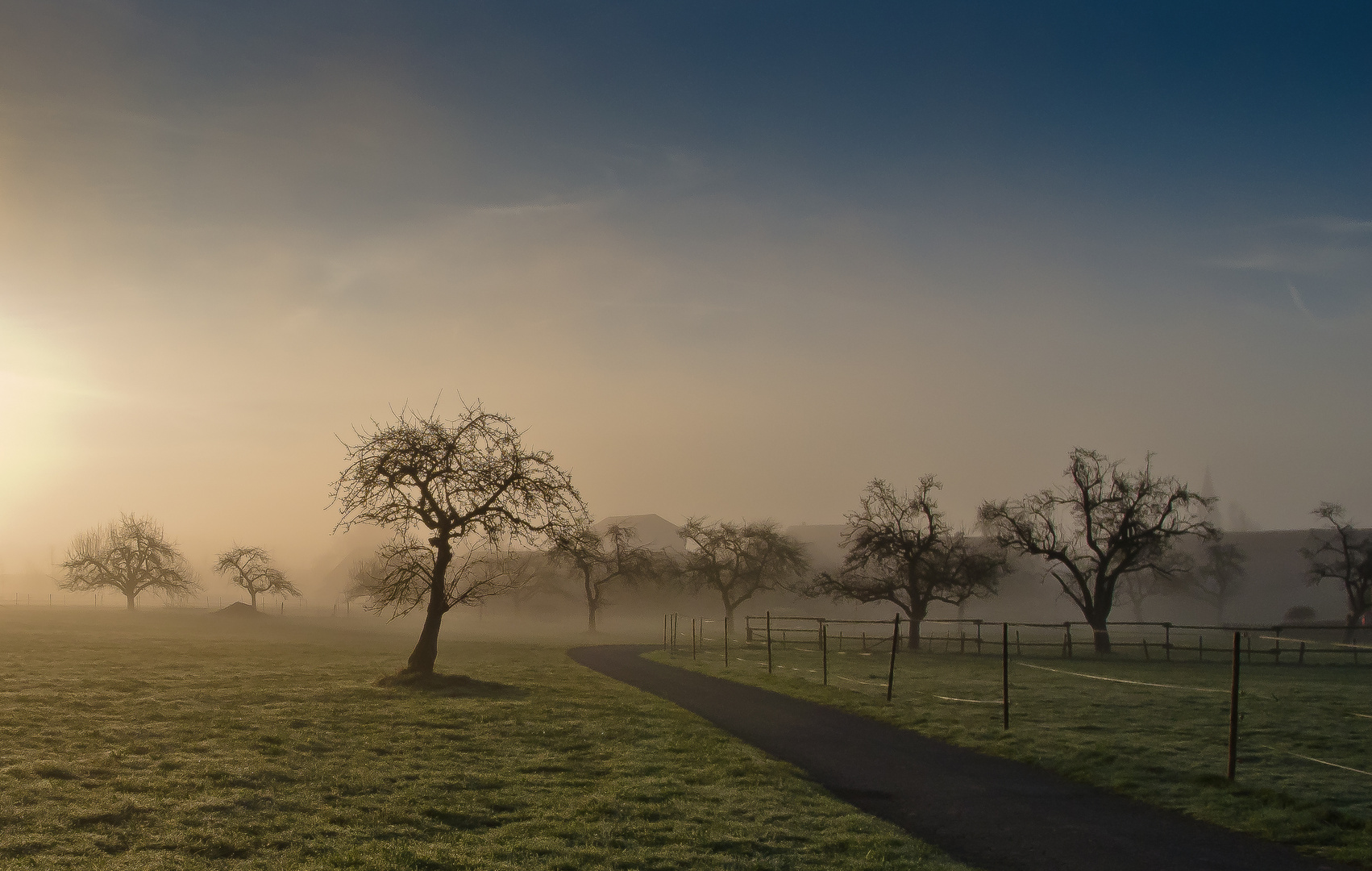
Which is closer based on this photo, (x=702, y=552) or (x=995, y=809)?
(x=995, y=809)

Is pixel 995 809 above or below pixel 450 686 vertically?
above

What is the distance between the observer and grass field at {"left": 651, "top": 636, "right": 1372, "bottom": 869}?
37.3ft

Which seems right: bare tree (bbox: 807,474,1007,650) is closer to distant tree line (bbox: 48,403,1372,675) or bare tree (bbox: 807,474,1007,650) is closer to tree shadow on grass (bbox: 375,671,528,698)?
distant tree line (bbox: 48,403,1372,675)

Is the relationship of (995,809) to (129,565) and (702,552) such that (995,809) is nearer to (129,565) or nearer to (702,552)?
(702,552)

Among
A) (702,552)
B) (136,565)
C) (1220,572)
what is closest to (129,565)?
(136,565)

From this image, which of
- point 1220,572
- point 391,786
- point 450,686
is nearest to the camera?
point 391,786

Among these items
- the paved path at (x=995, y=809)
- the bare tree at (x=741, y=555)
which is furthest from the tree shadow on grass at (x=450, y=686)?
the bare tree at (x=741, y=555)

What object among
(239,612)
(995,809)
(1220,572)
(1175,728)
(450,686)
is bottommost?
(239,612)

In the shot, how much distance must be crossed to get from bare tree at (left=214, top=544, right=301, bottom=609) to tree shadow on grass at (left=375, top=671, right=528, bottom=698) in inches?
3136

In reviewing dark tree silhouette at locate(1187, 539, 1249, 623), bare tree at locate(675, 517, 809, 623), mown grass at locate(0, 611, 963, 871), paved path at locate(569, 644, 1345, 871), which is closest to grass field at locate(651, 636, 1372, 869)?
paved path at locate(569, 644, 1345, 871)

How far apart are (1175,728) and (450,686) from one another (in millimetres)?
18821

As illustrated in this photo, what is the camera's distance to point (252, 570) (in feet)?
327

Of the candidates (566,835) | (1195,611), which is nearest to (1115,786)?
(566,835)

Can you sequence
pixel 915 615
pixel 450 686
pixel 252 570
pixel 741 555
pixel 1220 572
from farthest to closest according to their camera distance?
pixel 1220 572 → pixel 252 570 → pixel 741 555 → pixel 915 615 → pixel 450 686
